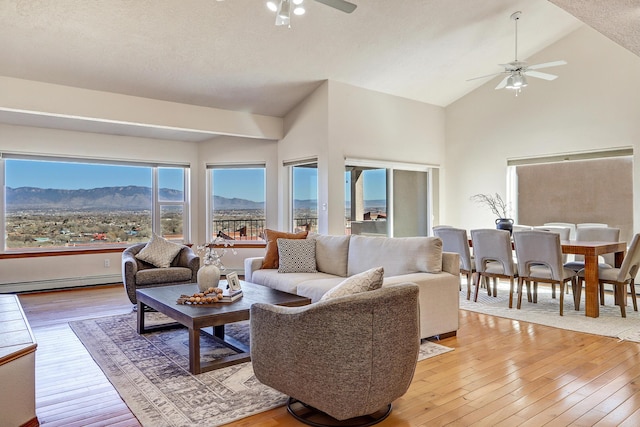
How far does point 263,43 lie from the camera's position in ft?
15.6

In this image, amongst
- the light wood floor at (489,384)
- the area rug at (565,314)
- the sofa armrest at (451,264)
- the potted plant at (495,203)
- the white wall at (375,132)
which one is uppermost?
the white wall at (375,132)

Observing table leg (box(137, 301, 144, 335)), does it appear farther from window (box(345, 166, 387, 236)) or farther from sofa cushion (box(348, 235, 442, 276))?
window (box(345, 166, 387, 236))

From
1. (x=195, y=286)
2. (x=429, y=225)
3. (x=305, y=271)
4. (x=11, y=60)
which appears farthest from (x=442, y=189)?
(x=11, y=60)

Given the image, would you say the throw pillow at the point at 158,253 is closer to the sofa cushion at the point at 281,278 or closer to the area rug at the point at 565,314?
the sofa cushion at the point at 281,278

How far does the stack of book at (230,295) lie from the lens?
128 inches

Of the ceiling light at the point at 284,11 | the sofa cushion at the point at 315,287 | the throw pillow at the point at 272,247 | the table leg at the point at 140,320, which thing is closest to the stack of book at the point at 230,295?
the sofa cushion at the point at 315,287

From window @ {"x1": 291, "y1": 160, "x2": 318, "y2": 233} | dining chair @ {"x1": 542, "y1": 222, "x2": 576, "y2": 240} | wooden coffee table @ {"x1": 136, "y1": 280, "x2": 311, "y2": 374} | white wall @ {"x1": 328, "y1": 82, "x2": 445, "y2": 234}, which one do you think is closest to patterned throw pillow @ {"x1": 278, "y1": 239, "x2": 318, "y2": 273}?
wooden coffee table @ {"x1": 136, "y1": 280, "x2": 311, "y2": 374}

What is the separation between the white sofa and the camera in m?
3.55

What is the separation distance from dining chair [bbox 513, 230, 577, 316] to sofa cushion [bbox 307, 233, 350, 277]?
1.92 metres

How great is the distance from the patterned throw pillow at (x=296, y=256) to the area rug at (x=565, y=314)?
186 cm

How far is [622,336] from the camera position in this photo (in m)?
3.64

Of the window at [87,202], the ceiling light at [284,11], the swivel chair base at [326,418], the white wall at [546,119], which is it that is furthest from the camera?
the window at [87,202]

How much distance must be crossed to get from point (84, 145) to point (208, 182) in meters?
1.94

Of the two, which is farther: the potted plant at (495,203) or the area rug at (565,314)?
the potted plant at (495,203)
